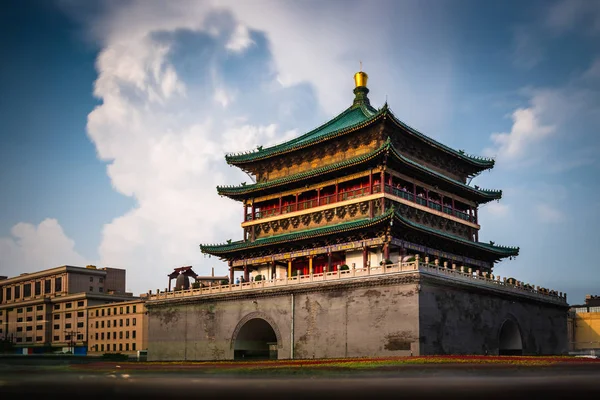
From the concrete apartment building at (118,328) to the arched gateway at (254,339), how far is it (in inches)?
1366

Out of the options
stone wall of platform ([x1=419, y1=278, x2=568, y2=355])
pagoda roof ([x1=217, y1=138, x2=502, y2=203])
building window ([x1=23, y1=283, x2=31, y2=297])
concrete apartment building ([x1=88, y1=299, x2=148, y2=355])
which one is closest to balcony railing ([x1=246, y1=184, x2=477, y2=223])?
pagoda roof ([x1=217, y1=138, x2=502, y2=203])

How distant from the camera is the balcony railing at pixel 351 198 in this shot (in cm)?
5080

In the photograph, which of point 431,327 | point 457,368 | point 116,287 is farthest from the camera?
point 116,287

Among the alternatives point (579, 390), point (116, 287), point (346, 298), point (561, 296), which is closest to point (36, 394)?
point (579, 390)

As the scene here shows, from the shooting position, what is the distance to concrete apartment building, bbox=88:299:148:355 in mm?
85750

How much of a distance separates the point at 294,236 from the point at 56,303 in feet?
210

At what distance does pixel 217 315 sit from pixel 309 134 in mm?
18674

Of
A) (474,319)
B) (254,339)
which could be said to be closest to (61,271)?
(254,339)

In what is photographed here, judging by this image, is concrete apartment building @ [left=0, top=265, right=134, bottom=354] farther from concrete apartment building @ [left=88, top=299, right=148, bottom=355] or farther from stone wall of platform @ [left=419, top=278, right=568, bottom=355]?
stone wall of platform @ [left=419, top=278, right=568, bottom=355]

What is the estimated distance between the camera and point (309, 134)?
5916 centimetres

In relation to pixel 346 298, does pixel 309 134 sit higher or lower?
higher

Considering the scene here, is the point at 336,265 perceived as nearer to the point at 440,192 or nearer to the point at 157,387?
the point at 440,192

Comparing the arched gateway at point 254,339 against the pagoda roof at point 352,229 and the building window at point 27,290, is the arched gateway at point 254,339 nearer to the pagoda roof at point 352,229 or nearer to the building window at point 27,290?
the pagoda roof at point 352,229

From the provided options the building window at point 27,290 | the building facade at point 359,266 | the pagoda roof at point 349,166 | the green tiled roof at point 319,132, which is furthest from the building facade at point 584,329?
the building window at point 27,290
